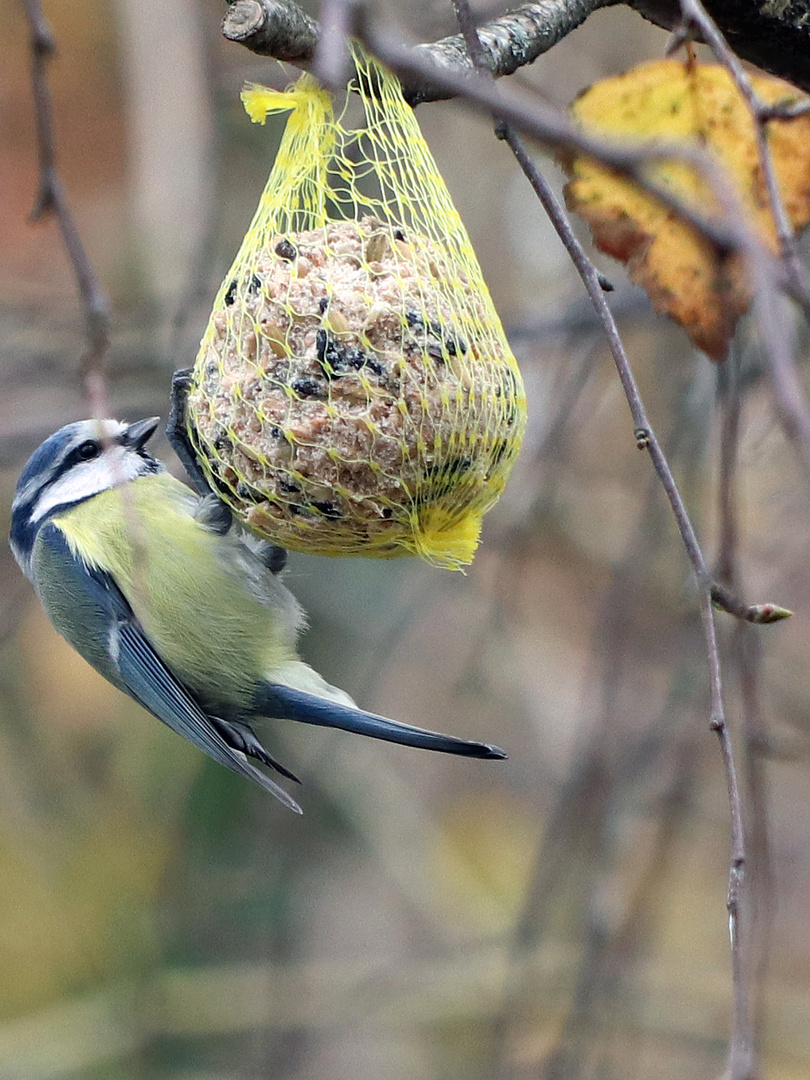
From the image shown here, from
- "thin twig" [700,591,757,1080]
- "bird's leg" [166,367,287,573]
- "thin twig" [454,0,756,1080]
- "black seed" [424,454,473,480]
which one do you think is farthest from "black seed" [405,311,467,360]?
"thin twig" [700,591,757,1080]

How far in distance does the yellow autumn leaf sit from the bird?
3.44 ft

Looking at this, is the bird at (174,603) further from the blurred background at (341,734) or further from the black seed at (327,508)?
the black seed at (327,508)

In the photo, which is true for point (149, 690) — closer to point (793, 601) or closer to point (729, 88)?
point (729, 88)

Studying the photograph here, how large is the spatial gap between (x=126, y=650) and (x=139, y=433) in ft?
1.57

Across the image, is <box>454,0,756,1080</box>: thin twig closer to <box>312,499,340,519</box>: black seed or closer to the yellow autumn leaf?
the yellow autumn leaf

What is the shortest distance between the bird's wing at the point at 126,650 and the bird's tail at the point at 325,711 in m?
0.12

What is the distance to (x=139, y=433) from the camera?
215 centimetres

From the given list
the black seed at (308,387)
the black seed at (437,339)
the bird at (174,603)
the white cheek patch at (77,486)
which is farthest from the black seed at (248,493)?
the white cheek patch at (77,486)

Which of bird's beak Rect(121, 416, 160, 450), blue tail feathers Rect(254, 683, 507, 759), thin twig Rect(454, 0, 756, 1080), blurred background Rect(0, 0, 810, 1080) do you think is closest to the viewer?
thin twig Rect(454, 0, 756, 1080)

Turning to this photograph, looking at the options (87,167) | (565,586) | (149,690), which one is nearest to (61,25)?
(87,167)

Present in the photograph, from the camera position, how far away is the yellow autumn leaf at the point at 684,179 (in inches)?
49.7

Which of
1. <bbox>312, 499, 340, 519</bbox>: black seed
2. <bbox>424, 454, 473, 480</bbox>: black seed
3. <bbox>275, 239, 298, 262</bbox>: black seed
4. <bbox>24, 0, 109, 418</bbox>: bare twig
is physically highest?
<bbox>24, 0, 109, 418</bbox>: bare twig

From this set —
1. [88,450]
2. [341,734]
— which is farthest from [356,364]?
[341,734]

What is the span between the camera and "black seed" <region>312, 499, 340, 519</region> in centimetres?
162
